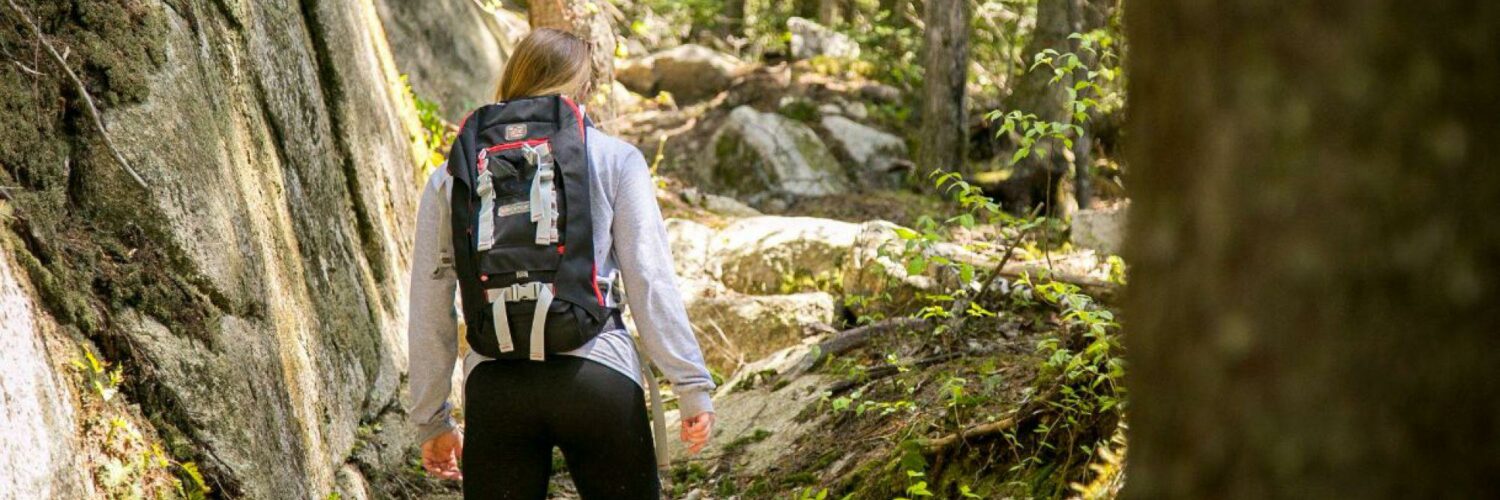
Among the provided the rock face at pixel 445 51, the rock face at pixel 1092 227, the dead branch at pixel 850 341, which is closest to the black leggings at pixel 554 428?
the dead branch at pixel 850 341

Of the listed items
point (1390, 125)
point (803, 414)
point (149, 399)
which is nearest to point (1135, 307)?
point (1390, 125)

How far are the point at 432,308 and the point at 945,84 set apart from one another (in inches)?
440

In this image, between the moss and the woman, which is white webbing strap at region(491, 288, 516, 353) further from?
the moss

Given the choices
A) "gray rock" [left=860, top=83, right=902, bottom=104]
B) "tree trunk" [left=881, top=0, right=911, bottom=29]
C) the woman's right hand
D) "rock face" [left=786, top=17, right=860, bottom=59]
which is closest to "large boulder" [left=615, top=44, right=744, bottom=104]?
"rock face" [left=786, top=17, right=860, bottom=59]

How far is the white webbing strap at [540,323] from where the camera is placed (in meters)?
3.30

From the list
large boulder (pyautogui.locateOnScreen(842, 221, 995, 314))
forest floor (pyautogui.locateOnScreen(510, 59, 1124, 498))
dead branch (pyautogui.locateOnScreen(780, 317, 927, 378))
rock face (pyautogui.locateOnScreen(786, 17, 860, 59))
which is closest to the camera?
forest floor (pyautogui.locateOnScreen(510, 59, 1124, 498))

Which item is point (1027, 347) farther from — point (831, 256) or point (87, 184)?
point (87, 184)

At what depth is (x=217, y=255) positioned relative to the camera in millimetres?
4246

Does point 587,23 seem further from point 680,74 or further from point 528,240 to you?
point 680,74

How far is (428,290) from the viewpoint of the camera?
3.64 meters

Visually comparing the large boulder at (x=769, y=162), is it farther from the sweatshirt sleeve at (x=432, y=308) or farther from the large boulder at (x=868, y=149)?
the sweatshirt sleeve at (x=432, y=308)

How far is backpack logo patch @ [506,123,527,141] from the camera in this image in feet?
11.5

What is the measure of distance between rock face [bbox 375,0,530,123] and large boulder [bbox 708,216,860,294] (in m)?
5.18

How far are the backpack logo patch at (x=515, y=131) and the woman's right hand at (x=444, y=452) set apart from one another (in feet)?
2.99
